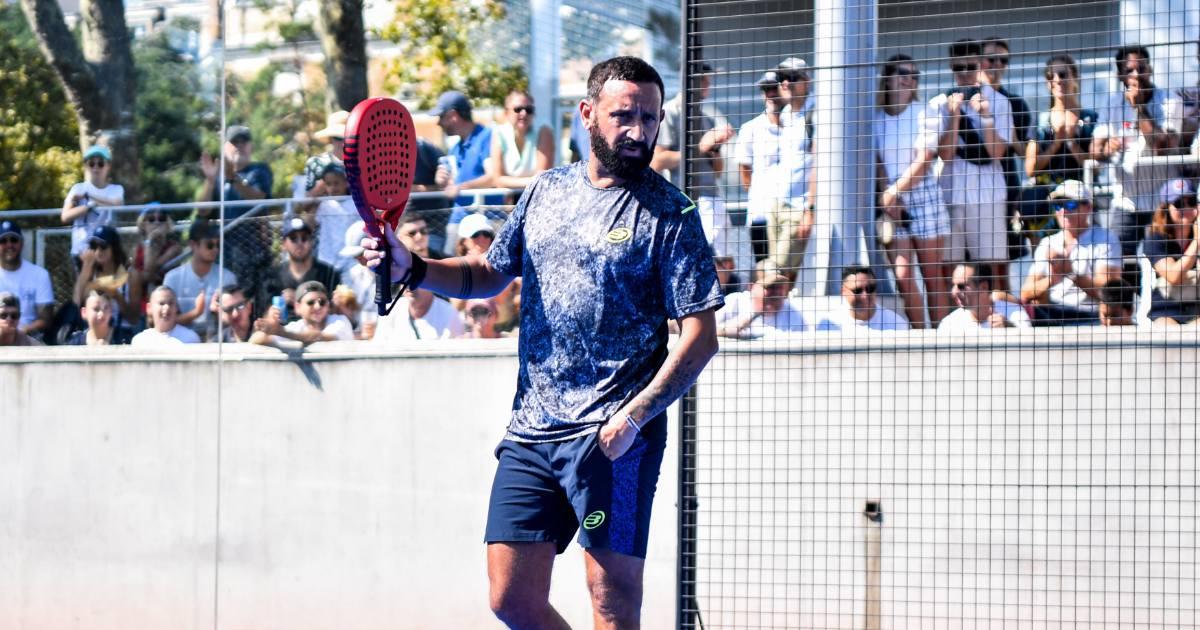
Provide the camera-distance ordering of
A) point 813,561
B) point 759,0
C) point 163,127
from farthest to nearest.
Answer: point 163,127, point 813,561, point 759,0

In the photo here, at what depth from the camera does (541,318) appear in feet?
14.5

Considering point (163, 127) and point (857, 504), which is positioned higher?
point (163, 127)

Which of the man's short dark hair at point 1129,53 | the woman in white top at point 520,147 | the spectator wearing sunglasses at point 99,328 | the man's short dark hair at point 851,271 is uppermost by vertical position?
the man's short dark hair at point 1129,53

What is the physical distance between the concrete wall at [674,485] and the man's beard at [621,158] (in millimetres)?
2322

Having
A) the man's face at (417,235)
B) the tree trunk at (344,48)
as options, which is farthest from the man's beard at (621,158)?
the tree trunk at (344,48)

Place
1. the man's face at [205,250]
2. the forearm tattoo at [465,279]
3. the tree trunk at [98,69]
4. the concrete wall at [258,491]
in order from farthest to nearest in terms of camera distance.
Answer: the tree trunk at [98,69] → the man's face at [205,250] → the concrete wall at [258,491] → the forearm tattoo at [465,279]

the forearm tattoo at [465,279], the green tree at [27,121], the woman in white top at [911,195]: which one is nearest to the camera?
the forearm tattoo at [465,279]

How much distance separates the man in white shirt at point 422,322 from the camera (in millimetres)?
7633

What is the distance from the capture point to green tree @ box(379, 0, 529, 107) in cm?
891

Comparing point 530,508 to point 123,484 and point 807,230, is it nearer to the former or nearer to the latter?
point 807,230

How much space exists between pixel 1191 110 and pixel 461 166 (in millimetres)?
3767

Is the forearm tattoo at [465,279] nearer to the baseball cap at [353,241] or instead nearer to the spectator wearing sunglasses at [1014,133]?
the spectator wearing sunglasses at [1014,133]

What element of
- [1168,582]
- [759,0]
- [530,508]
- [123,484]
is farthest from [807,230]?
[123,484]

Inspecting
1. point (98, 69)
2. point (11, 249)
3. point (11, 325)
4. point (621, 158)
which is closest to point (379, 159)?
point (621, 158)
